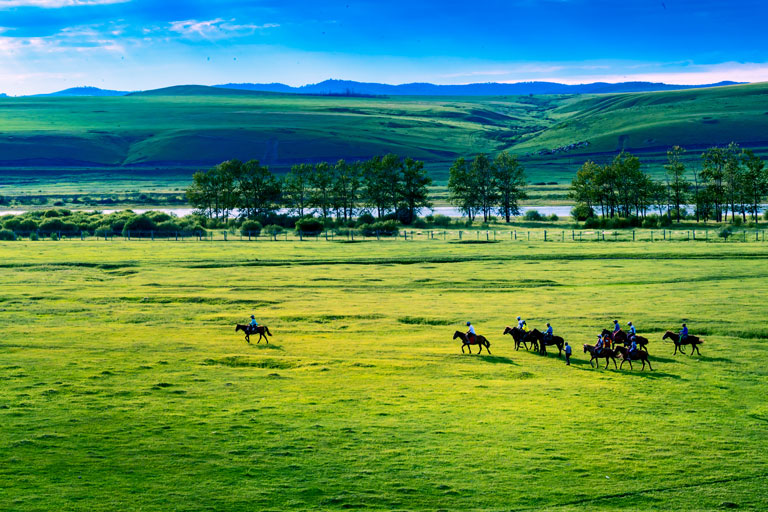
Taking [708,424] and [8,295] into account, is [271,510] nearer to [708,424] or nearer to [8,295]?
[708,424]

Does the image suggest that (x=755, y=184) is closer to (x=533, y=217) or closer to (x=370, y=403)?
(x=533, y=217)

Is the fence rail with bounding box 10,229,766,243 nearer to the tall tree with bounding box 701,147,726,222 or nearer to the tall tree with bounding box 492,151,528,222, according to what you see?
the tall tree with bounding box 701,147,726,222

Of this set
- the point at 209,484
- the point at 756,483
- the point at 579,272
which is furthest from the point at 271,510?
the point at 579,272

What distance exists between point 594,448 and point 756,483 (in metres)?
5.18

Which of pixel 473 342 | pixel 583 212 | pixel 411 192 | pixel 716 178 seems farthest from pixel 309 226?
pixel 473 342

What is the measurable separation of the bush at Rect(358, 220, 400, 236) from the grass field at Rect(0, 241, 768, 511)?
58.7m

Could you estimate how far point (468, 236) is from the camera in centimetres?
11650

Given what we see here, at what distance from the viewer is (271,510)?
20984 millimetres

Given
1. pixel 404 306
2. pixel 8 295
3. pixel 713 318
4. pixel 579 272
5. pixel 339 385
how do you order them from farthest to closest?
pixel 579 272
pixel 8 295
pixel 404 306
pixel 713 318
pixel 339 385

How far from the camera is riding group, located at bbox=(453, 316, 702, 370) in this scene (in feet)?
120

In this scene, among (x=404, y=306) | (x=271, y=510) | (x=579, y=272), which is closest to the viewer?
(x=271, y=510)

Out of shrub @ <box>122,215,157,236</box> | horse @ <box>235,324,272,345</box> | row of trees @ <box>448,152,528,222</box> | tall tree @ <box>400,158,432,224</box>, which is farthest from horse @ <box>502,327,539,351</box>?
row of trees @ <box>448,152,528,222</box>

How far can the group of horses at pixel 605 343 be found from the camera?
36438mm

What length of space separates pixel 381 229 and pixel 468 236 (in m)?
17.2
